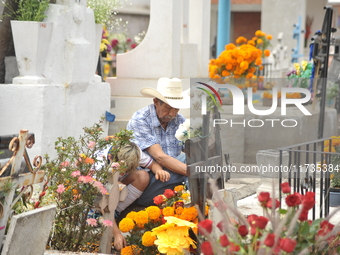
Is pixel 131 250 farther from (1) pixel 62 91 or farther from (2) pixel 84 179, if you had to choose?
(1) pixel 62 91

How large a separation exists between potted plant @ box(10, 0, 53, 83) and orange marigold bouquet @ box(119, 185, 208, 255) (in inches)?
70.6

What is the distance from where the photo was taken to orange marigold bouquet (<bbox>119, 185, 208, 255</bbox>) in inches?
129

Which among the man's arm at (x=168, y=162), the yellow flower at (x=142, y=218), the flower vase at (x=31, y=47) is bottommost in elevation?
the yellow flower at (x=142, y=218)

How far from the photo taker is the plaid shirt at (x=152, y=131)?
4.39 metres

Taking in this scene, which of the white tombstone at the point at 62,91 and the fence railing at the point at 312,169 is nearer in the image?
the fence railing at the point at 312,169

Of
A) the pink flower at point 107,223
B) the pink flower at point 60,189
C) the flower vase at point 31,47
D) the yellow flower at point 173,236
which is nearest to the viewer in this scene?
the yellow flower at point 173,236

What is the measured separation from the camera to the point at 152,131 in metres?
4.47

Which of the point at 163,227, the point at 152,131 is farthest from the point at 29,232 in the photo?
the point at 152,131

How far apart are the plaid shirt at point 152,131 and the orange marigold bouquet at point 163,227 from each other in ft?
1.75

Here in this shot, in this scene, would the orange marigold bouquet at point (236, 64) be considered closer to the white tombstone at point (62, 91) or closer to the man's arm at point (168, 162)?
the white tombstone at point (62, 91)

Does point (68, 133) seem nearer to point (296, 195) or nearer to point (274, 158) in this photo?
point (274, 158)

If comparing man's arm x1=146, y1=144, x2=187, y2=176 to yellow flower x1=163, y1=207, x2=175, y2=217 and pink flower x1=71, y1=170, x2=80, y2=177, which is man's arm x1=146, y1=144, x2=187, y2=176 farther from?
pink flower x1=71, y1=170, x2=80, y2=177

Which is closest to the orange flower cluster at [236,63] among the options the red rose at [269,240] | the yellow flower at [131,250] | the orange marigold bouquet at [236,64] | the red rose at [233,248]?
the orange marigold bouquet at [236,64]

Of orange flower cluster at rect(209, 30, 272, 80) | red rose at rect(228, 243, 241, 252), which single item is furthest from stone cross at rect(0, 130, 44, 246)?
orange flower cluster at rect(209, 30, 272, 80)
